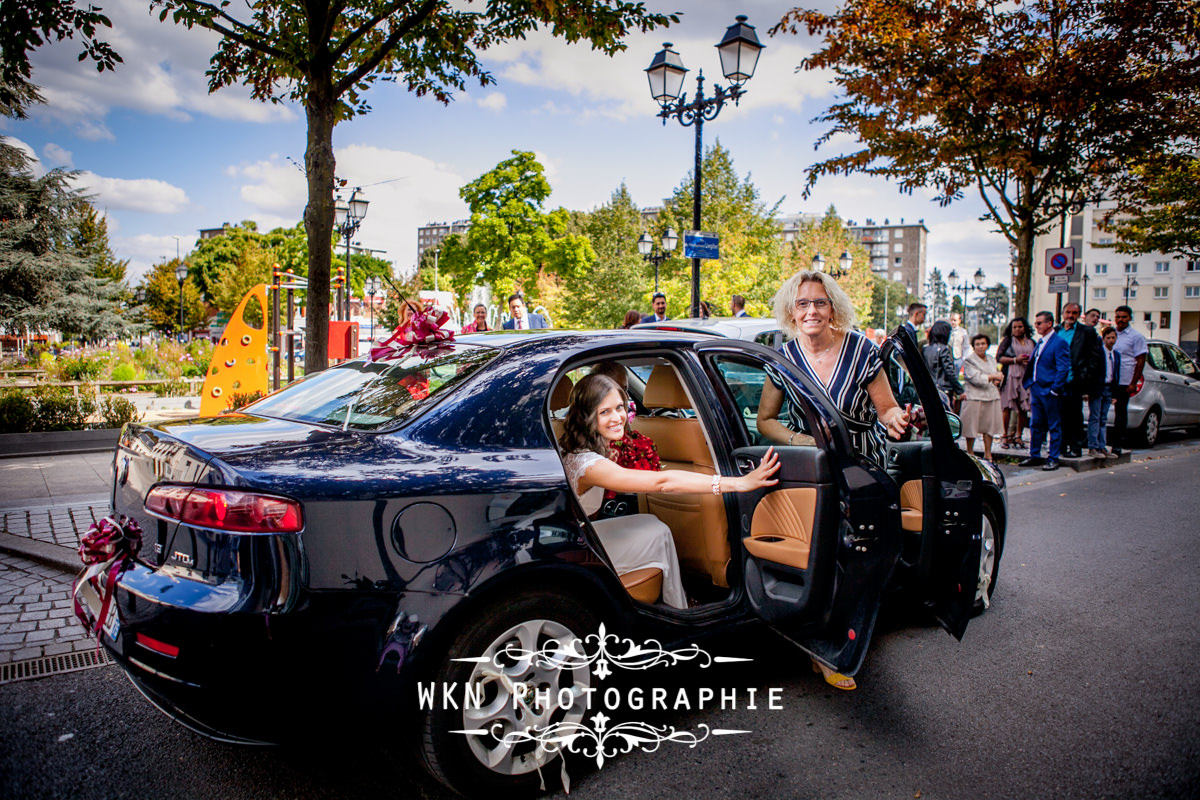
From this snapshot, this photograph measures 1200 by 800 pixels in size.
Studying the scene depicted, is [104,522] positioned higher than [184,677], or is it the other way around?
[104,522]

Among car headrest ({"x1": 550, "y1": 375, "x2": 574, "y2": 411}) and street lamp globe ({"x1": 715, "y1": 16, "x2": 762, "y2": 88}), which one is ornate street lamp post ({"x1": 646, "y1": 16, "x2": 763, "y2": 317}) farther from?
car headrest ({"x1": 550, "y1": 375, "x2": 574, "y2": 411})

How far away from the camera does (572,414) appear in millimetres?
3146

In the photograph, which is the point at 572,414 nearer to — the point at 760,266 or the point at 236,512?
the point at 236,512

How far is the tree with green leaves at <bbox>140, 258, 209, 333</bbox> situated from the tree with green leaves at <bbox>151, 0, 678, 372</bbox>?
191ft

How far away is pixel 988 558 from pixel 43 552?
5.93 meters

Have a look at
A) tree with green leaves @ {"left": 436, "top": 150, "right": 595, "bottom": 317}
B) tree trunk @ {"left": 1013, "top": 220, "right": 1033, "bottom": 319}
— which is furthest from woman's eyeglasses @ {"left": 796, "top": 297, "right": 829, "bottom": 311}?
tree with green leaves @ {"left": 436, "top": 150, "right": 595, "bottom": 317}

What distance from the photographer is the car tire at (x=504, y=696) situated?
7.47 feet

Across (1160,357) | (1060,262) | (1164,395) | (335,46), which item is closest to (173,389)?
(335,46)

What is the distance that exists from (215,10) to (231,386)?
777 centimetres

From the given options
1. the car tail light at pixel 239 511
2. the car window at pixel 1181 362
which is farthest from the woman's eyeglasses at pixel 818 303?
the car window at pixel 1181 362

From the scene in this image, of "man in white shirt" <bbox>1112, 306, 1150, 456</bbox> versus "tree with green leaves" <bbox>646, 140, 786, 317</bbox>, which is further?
"tree with green leaves" <bbox>646, 140, 786, 317</bbox>

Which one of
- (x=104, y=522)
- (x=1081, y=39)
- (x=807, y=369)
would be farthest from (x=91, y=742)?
(x=1081, y=39)

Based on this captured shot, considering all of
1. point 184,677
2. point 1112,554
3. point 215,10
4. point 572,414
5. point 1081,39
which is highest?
point 1081,39

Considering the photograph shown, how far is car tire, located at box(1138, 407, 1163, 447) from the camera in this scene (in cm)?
1255
